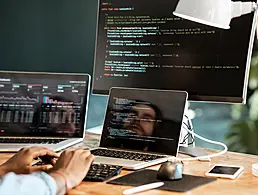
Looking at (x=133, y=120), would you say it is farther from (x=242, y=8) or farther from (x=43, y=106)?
(x=242, y=8)

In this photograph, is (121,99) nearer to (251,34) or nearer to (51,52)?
(251,34)

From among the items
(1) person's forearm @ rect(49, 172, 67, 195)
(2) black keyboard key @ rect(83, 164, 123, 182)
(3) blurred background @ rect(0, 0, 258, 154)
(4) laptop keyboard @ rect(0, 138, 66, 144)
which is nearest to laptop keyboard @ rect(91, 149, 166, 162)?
(2) black keyboard key @ rect(83, 164, 123, 182)

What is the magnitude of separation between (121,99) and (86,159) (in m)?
0.45

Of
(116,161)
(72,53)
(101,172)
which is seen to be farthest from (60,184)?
(72,53)

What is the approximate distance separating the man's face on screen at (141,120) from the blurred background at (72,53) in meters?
0.97

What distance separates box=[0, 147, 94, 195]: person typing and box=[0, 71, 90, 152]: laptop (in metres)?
0.48

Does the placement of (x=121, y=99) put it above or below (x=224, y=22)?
below

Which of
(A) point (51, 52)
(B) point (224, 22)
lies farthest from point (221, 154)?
(A) point (51, 52)

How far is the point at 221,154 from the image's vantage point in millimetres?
1647

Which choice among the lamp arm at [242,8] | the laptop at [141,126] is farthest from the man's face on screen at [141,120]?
the lamp arm at [242,8]

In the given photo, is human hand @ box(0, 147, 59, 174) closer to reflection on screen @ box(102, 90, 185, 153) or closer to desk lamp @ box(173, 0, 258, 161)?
reflection on screen @ box(102, 90, 185, 153)

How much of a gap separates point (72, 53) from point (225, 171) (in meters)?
1.52

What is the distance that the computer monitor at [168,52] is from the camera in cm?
157

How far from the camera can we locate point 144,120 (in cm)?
161
